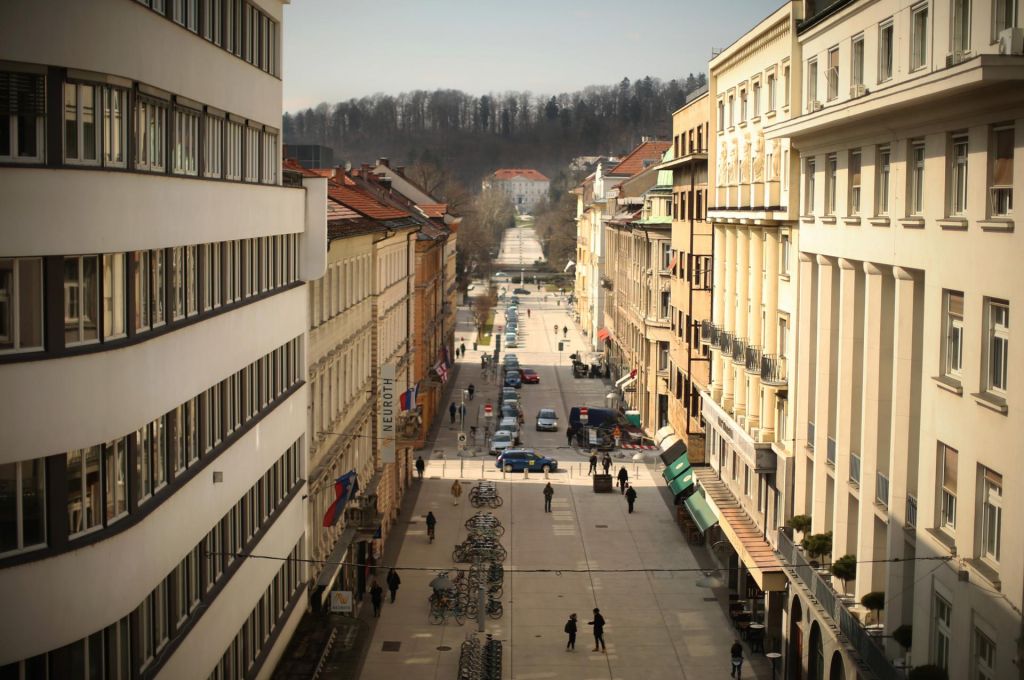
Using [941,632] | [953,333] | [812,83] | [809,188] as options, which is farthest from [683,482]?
[953,333]

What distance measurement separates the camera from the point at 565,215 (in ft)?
602

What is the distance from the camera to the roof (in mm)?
99000

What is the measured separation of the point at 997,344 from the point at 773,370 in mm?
14785

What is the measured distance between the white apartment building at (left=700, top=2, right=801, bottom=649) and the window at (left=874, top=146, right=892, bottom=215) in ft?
21.8

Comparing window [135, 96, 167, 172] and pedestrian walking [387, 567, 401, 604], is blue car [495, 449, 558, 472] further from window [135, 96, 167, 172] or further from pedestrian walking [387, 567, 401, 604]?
window [135, 96, 167, 172]

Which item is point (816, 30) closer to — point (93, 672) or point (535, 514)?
point (93, 672)

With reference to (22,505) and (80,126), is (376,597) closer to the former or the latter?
(22,505)

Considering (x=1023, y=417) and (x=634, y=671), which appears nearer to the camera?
(x=1023, y=417)

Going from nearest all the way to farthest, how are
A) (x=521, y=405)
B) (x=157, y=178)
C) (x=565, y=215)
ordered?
(x=157, y=178), (x=521, y=405), (x=565, y=215)

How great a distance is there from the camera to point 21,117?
1391cm

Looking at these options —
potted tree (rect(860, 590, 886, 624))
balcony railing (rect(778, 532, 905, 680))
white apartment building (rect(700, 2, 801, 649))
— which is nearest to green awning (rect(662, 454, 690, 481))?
white apartment building (rect(700, 2, 801, 649))

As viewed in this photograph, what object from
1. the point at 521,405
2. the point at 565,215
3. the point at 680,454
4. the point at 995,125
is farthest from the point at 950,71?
the point at 565,215

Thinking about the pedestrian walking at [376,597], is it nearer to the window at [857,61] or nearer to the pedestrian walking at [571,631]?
the pedestrian walking at [571,631]

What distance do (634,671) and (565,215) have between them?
15454cm
